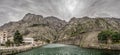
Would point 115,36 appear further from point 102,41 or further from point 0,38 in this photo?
point 0,38

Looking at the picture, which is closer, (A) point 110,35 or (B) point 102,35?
(A) point 110,35

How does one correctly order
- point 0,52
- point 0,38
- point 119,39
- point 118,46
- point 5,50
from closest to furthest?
point 0,52 < point 5,50 < point 118,46 < point 119,39 < point 0,38

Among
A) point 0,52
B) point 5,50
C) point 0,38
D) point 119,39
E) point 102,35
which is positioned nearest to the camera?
point 0,52

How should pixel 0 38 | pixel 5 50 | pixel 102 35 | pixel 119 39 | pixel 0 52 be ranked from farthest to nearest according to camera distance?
pixel 0 38, pixel 102 35, pixel 119 39, pixel 5 50, pixel 0 52

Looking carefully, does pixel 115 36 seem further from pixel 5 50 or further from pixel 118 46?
pixel 5 50

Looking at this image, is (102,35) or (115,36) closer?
(115,36)

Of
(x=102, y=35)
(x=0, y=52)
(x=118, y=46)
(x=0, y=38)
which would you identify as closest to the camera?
(x=0, y=52)

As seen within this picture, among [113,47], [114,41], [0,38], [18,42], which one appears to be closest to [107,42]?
[114,41]

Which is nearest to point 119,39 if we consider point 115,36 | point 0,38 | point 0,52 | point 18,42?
point 115,36
